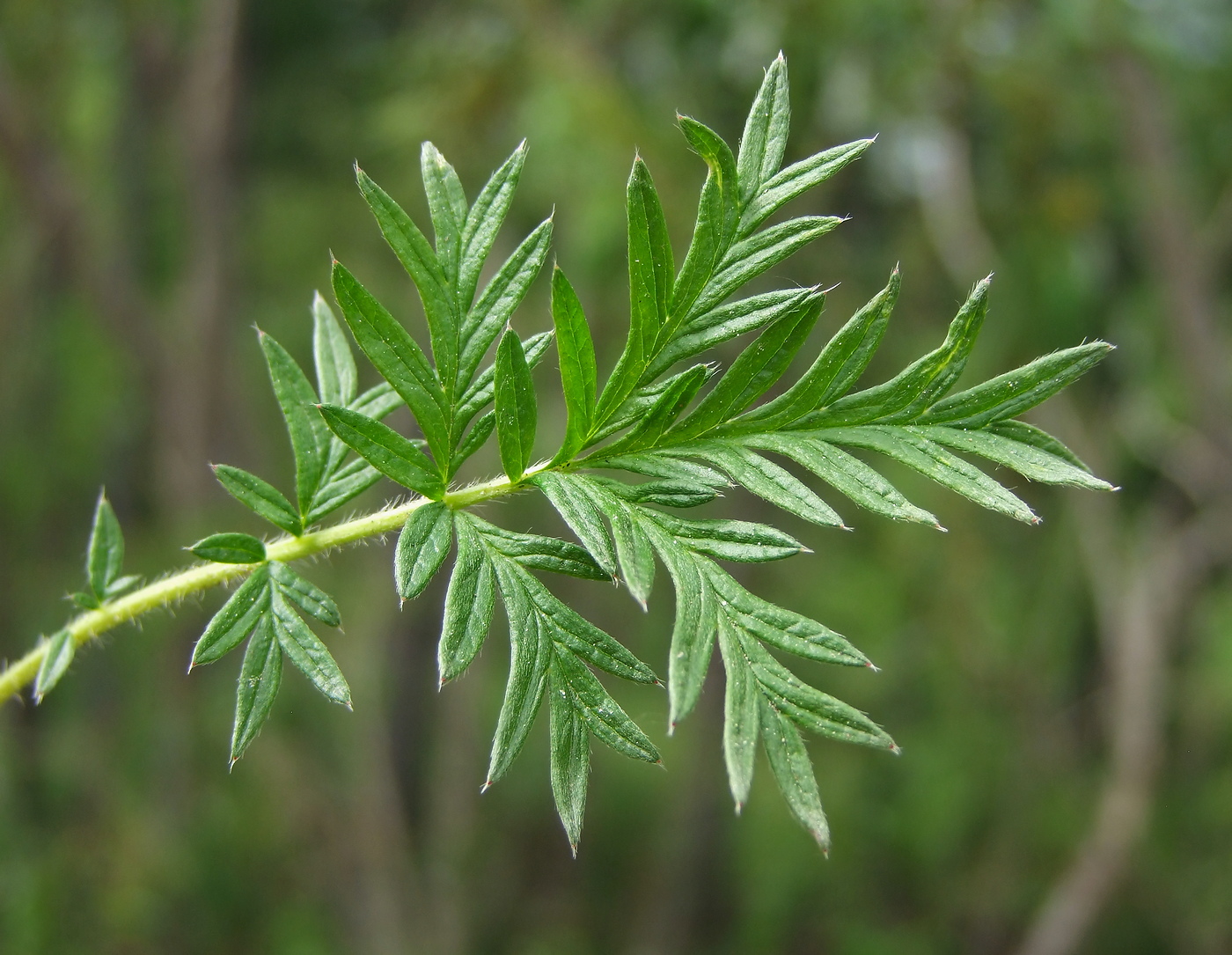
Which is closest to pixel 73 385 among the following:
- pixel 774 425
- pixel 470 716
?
pixel 470 716

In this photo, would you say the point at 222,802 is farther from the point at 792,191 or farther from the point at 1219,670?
the point at 792,191

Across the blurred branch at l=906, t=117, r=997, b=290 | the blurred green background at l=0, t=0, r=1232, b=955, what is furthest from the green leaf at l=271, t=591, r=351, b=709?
the blurred branch at l=906, t=117, r=997, b=290

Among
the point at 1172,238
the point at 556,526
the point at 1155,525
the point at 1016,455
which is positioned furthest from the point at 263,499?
the point at 556,526

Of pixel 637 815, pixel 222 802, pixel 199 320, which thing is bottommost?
pixel 637 815

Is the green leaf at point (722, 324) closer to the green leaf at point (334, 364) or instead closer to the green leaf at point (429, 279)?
the green leaf at point (429, 279)

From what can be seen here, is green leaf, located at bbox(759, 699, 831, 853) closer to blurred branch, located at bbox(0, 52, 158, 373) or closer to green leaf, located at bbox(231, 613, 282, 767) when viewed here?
green leaf, located at bbox(231, 613, 282, 767)

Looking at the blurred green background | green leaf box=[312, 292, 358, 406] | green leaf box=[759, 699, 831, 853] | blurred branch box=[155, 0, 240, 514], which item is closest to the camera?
green leaf box=[759, 699, 831, 853]

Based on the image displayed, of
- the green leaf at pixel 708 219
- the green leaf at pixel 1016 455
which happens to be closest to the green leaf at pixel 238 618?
the green leaf at pixel 708 219

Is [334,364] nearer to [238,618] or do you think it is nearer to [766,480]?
[238,618]
